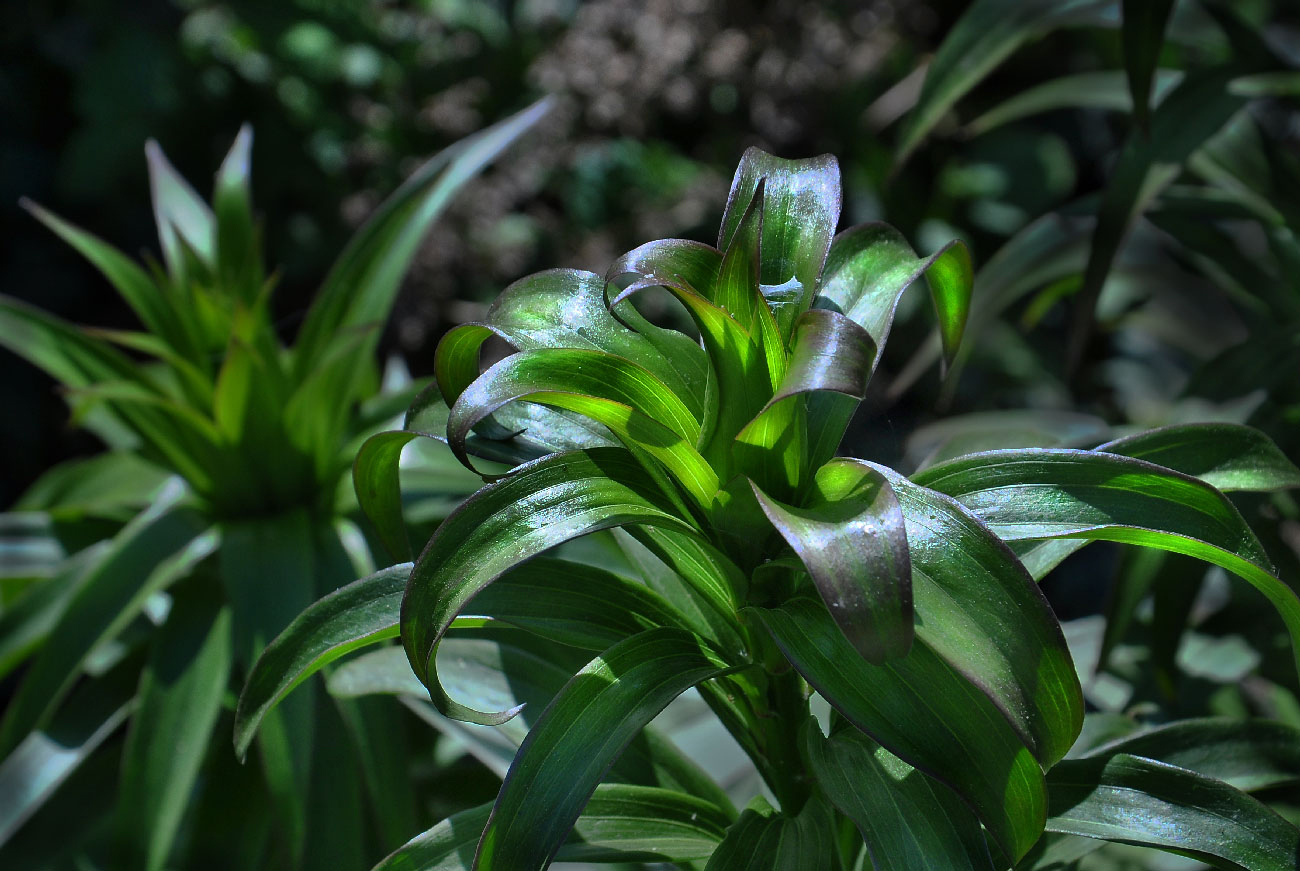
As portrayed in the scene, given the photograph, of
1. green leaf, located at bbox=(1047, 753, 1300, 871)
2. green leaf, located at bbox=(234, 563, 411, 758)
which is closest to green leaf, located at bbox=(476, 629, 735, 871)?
green leaf, located at bbox=(234, 563, 411, 758)

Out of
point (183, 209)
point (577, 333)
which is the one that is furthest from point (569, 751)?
point (183, 209)

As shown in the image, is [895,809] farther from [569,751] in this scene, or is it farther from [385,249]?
[385,249]

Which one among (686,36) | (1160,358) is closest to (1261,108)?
(1160,358)

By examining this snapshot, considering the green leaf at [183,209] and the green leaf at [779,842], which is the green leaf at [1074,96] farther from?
the green leaf at [183,209]

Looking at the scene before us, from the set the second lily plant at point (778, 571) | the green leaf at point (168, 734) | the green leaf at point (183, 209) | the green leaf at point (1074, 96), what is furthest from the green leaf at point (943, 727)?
the green leaf at point (183, 209)

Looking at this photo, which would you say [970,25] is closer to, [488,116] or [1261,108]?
[488,116]

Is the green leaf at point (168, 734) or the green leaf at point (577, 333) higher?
the green leaf at point (577, 333)
